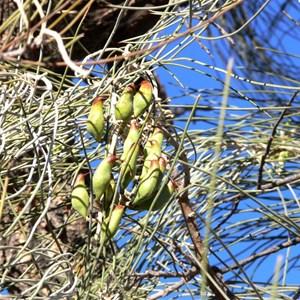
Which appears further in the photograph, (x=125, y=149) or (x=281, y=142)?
(x=281, y=142)

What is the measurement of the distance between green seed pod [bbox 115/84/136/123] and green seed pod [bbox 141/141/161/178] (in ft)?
0.12

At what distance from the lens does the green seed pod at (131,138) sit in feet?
2.54

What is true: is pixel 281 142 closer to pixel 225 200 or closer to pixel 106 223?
pixel 225 200

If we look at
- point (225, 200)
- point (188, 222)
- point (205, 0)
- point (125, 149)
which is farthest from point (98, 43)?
point (125, 149)

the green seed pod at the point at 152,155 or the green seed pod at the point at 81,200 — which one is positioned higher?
the green seed pod at the point at 152,155

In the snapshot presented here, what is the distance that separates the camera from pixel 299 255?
53.6 inches

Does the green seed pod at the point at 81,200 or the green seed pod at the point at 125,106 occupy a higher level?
the green seed pod at the point at 125,106

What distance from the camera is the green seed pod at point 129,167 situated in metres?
0.76

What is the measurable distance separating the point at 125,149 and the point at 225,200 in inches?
20.0

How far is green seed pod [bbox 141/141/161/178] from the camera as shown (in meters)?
0.78

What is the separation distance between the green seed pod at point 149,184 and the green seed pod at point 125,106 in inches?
2.3

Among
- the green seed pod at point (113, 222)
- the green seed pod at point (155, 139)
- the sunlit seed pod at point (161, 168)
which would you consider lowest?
the green seed pod at point (113, 222)

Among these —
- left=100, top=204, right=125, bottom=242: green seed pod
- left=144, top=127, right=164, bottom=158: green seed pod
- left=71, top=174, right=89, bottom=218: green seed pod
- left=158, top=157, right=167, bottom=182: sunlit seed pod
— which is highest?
left=144, top=127, right=164, bottom=158: green seed pod

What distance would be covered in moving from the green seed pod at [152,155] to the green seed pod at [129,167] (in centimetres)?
2
